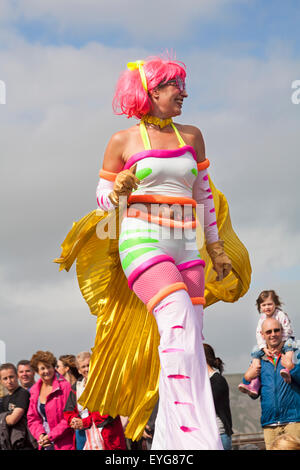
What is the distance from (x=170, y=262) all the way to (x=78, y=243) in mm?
662

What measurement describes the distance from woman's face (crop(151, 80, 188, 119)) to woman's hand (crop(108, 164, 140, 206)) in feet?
1.55

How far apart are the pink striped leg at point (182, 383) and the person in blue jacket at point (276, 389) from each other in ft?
5.55

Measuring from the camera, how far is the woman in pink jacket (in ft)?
17.3

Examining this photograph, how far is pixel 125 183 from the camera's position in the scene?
3115 millimetres

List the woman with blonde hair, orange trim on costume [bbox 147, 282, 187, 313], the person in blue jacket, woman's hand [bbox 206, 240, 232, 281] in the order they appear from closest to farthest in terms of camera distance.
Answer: orange trim on costume [bbox 147, 282, 187, 313]
woman's hand [bbox 206, 240, 232, 281]
the person in blue jacket
the woman with blonde hair

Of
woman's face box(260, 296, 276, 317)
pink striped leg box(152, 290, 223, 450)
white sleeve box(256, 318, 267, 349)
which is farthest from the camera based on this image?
woman's face box(260, 296, 276, 317)

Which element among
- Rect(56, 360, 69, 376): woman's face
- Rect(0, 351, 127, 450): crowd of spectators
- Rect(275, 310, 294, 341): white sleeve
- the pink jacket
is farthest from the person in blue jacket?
Rect(56, 360, 69, 376): woman's face

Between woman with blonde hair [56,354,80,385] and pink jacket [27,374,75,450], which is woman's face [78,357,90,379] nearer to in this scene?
pink jacket [27,374,75,450]

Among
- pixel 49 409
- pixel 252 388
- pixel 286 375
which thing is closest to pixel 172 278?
pixel 286 375

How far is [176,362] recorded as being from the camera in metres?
2.99

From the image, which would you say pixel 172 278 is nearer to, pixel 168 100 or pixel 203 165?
pixel 203 165

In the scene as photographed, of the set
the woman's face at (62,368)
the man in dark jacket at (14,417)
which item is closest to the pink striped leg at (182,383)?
the man in dark jacket at (14,417)
